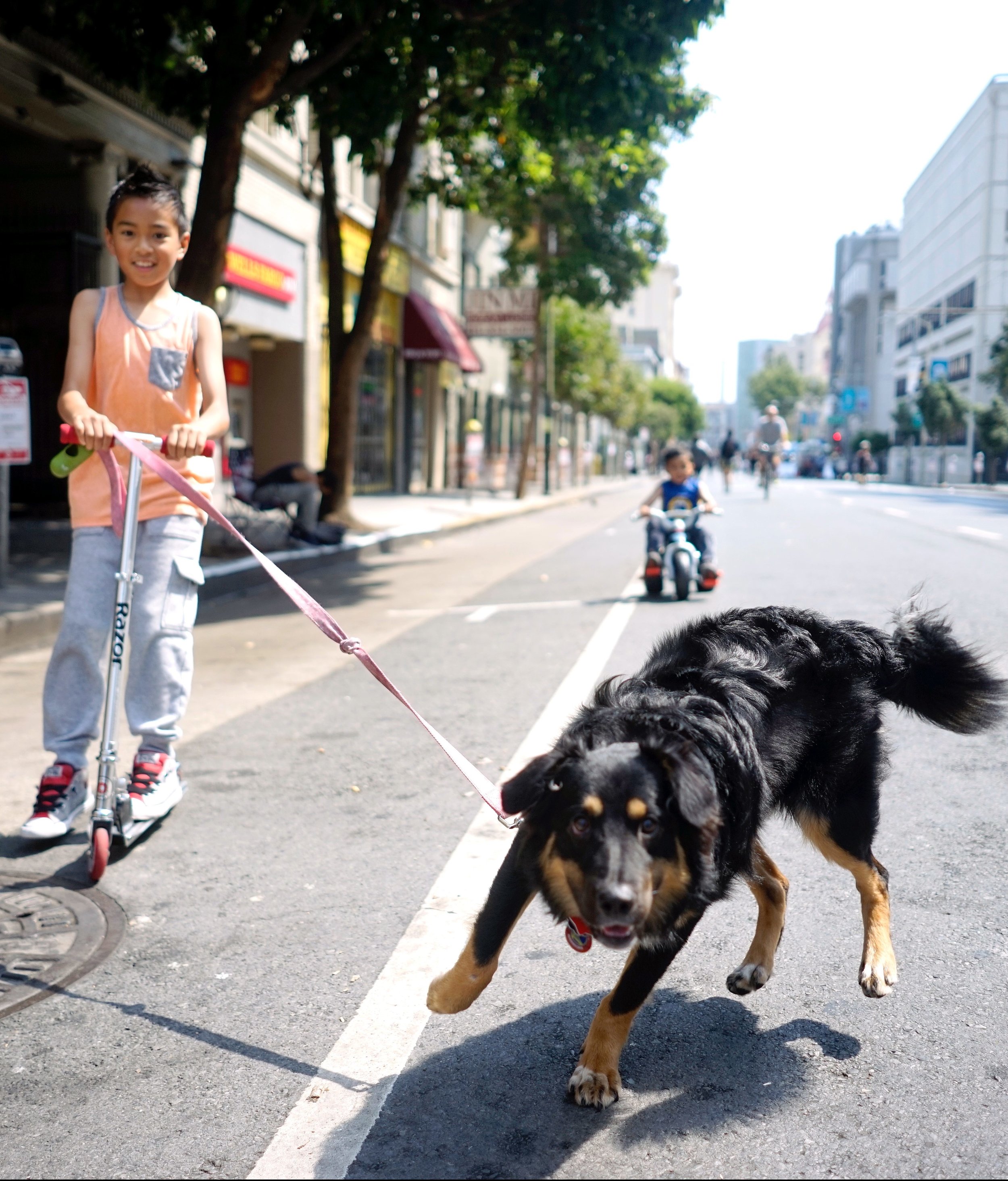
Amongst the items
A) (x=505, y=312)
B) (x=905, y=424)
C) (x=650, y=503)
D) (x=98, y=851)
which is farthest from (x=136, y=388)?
(x=905, y=424)

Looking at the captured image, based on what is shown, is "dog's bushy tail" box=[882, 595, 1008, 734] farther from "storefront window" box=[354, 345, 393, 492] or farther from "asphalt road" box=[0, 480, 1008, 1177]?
"storefront window" box=[354, 345, 393, 492]

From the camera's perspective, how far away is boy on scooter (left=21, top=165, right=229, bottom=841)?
399 cm

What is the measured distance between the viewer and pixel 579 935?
8.17ft

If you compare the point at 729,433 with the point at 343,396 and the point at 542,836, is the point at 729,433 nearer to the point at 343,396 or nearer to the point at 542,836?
the point at 343,396

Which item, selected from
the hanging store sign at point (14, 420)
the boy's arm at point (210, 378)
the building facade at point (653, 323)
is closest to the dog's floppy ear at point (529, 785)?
the boy's arm at point (210, 378)

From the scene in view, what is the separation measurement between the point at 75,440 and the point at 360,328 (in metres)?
13.3

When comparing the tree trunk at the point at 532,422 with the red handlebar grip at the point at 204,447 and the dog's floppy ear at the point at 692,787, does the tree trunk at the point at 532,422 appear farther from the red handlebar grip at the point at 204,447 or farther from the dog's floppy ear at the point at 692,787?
the dog's floppy ear at the point at 692,787

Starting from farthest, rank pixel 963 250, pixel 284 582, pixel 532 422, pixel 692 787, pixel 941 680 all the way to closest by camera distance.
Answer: pixel 963 250 → pixel 532 422 → pixel 284 582 → pixel 941 680 → pixel 692 787

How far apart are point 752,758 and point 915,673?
2.65 ft

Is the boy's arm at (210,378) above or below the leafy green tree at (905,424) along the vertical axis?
below

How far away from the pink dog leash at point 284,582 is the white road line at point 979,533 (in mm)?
14910

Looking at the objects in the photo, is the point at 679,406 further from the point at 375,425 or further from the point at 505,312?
the point at 375,425

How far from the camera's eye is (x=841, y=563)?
1298cm

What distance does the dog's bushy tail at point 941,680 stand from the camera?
10.2 ft
